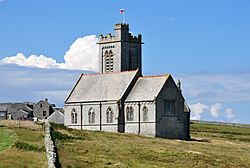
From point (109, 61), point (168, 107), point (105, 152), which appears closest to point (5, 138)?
point (105, 152)

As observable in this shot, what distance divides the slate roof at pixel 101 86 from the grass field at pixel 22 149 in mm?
31048

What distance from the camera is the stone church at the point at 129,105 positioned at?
9250 centimetres

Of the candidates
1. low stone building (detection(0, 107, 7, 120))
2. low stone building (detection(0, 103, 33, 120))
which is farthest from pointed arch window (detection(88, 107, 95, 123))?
Answer: low stone building (detection(0, 107, 7, 120))

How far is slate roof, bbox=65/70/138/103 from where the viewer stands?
9656 centimetres

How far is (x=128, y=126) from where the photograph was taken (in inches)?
3733

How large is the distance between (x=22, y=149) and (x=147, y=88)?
44873 mm

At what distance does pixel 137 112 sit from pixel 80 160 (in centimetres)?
4083

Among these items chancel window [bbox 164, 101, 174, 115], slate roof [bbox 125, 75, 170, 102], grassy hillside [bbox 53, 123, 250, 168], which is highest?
slate roof [bbox 125, 75, 170, 102]

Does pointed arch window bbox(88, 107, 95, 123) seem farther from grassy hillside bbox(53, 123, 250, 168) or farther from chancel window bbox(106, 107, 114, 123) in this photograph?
grassy hillside bbox(53, 123, 250, 168)

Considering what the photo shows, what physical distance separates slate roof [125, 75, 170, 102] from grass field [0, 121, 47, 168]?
28.5 m

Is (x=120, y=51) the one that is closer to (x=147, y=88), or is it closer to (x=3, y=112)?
(x=147, y=88)

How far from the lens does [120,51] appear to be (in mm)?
106938

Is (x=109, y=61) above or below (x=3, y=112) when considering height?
above

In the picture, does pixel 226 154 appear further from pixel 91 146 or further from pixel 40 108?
pixel 40 108
